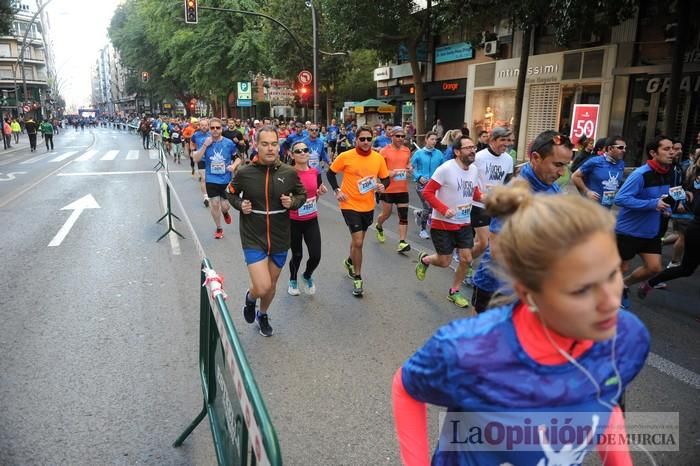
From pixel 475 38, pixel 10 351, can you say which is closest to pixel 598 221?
pixel 10 351

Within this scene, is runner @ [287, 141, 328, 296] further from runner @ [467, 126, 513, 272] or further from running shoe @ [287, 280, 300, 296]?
runner @ [467, 126, 513, 272]

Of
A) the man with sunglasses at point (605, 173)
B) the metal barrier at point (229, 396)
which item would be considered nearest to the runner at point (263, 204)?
the metal barrier at point (229, 396)

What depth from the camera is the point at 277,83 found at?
3164 cm

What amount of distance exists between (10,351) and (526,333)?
4686 mm

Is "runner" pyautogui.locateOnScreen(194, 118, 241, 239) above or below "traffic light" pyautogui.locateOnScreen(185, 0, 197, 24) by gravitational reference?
below

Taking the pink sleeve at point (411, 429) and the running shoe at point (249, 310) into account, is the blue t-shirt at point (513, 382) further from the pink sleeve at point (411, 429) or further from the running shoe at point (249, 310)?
the running shoe at point (249, 310)

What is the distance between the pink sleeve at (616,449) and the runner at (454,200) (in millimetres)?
3689

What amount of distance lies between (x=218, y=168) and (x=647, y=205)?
254 inches

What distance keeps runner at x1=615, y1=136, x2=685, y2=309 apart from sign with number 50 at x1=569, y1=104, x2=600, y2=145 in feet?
20.2

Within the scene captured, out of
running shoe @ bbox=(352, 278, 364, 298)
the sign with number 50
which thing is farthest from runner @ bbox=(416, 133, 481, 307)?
the sign with number 50

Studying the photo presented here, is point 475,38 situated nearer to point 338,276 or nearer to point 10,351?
point 338,276

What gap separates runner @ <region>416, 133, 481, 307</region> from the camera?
5.19m

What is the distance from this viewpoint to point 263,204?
178 inches

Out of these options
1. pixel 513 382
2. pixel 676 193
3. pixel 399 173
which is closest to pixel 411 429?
pixel 513 382
